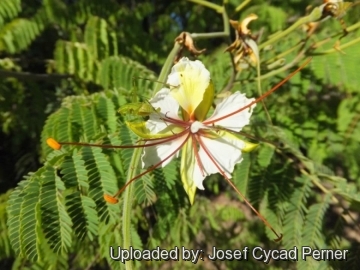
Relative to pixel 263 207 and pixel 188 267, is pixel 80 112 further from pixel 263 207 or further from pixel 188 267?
pixel 188 267

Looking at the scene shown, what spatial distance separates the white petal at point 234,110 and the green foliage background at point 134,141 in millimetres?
290

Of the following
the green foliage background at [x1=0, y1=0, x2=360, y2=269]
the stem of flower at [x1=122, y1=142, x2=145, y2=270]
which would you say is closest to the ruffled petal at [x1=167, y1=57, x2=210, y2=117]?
the stem of flower at [x1=122, y1=142, x2=145, y2=270]

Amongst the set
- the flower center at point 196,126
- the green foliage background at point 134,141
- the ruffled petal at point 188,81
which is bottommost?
the green foliage background at point 134,141

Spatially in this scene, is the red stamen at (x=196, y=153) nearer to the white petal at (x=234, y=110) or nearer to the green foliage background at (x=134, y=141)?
the white petal at (x=234, y=110)

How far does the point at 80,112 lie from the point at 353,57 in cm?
95

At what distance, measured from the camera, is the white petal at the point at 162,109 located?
0.88 meters

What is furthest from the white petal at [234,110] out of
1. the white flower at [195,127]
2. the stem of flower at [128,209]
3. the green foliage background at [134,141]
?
the green foliage background at [134,141]

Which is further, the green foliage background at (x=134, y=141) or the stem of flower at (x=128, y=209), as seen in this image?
the green foliage background at (x=134, y=141)

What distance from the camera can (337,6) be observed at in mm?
1187

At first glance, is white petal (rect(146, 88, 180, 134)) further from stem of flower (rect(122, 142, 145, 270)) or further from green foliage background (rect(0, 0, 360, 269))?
green foliage background (rect(0, 0, 360, 269))

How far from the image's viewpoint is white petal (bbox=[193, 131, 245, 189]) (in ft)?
2.94

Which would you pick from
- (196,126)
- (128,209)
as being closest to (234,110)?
(196,126)

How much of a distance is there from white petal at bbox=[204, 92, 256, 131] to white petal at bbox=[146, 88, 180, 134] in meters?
0.08

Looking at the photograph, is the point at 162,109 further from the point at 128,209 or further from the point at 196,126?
the point at 128,209
